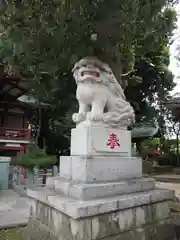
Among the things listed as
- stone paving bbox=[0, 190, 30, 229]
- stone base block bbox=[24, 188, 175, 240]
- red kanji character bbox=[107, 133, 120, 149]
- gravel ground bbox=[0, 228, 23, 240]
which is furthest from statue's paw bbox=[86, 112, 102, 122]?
stone paving bbox=[0, 190, 30, 229]

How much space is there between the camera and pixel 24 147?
13.5 m

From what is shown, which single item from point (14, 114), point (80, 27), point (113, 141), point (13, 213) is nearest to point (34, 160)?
point (13, 213)

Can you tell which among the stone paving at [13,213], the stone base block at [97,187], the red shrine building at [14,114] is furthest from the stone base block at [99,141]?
the red shrine building at [14,114]

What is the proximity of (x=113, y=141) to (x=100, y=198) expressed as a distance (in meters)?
0.77

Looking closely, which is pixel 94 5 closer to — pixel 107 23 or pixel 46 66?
pixel 107 23

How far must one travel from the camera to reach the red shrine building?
12.5 meters

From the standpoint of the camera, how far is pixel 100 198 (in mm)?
2600

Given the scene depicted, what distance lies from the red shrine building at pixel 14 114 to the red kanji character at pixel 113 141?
9514 mm

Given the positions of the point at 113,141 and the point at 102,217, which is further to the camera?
the point at 113,141

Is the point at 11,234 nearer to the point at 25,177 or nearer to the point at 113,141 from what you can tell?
the point at 113,141

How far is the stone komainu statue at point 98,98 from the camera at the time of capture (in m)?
3.06

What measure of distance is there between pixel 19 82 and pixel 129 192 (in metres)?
10.6

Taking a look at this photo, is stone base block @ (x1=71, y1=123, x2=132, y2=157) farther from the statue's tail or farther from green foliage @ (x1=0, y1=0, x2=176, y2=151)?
green foliage @ (x1=0, y1=0, x2=176, y2=151)

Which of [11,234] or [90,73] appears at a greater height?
[90,73]
